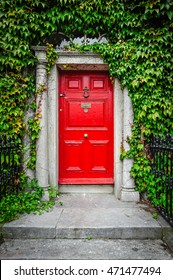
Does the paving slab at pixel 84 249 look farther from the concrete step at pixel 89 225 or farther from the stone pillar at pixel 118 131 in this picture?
the stone pillar at pixel 118 131

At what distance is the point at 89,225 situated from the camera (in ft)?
12.4

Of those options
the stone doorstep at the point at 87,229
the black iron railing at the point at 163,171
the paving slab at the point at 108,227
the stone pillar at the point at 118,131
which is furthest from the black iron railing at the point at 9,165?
the black iron railing at the point at 163,171

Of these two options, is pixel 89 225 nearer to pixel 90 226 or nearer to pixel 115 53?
pixel 90 226

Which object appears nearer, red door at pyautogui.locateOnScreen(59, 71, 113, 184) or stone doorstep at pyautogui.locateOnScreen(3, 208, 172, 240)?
stone doorstep at pyautogui.locateOnScreen(3, 208, 172, 240)

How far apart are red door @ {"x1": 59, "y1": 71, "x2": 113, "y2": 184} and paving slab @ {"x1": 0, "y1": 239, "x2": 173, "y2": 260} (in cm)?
185

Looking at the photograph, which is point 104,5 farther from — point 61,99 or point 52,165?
point 52,165

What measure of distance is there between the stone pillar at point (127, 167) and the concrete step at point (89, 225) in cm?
52

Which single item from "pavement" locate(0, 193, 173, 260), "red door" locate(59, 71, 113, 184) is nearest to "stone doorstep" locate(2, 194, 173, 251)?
"pavement" locate(0, 193, 173, 260)

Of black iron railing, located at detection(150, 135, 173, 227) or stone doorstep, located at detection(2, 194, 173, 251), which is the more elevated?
black iron railing, located at detection(150, 135, 173, 227)

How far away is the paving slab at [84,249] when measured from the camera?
10.5 feet

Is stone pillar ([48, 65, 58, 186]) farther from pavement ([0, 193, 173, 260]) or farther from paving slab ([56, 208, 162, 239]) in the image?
paving slab ([56, 208, 162, 239])

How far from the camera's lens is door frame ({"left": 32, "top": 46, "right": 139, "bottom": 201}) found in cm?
491

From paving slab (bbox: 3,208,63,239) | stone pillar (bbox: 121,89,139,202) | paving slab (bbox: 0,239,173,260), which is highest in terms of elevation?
stone pillar (bbox: 121,89,139,202)

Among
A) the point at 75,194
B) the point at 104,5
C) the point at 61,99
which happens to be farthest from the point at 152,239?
the point at 104,5
